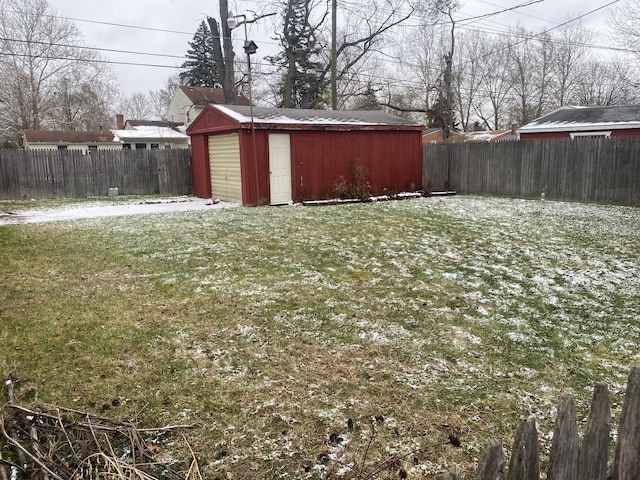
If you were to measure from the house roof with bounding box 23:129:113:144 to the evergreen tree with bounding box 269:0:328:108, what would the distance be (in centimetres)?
1474

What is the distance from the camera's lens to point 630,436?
4.73 feet

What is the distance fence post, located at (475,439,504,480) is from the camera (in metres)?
1.30

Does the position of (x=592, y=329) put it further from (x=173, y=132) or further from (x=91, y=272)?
(x=173, y=132)

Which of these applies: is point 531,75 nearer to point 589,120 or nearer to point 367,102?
point 367,102

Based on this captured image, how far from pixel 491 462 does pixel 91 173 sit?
16340mm

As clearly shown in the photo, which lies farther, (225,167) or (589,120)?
(589,120)

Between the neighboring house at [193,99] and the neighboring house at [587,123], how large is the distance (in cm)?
2297

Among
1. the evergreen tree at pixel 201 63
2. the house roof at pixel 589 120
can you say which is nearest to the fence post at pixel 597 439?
the house roof at pixel 589 120

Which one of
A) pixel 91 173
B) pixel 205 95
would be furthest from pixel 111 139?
pixel 91 173

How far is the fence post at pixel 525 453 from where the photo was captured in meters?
1.35

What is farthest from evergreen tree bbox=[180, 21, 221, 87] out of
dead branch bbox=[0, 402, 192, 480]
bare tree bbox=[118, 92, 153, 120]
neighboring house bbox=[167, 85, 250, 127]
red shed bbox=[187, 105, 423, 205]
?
dead branch bbox=[0, 402, 192, 480]

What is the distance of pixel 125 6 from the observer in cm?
2005

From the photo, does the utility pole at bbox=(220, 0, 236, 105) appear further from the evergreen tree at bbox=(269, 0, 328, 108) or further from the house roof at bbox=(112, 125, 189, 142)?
the house roof at bbox=(112, 125, 189, 142)

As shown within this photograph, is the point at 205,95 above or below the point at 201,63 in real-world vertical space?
below
